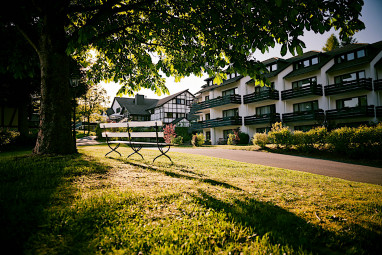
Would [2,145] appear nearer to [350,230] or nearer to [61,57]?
[61,57]

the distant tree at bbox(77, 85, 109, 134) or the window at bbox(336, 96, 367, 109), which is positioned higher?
the distant tree at bbox(77, 85, 109, 134)

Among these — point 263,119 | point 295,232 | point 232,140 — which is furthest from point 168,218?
point 263,119

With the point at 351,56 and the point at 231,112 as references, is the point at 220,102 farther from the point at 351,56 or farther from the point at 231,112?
the point at 351,56

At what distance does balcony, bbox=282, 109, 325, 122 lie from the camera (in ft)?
77.0

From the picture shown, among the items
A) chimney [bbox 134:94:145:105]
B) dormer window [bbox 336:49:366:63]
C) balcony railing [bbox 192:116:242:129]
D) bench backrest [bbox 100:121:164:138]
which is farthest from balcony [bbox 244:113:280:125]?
chimney [bbox 134:94:145:105]

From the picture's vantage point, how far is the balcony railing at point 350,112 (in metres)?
20.8

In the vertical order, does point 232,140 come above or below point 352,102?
below

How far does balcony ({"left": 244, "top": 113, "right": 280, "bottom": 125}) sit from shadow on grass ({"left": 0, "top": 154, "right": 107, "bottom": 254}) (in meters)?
25.9

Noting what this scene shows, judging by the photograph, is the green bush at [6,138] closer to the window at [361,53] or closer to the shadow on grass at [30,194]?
the shadow on grass at [30,194]

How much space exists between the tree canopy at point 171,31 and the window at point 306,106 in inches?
926

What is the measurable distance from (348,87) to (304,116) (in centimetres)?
529

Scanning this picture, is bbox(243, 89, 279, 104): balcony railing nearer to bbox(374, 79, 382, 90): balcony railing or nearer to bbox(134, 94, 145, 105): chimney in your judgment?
bbox(374, 79, 382, 90): balcony railing

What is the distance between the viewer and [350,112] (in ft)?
70.9

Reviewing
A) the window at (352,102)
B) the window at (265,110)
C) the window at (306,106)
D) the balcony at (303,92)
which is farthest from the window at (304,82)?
the window at (265,110)
